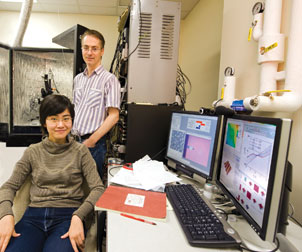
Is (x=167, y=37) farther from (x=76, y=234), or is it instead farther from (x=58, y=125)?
(x=76, y=234)

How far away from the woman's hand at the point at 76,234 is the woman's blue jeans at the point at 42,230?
17mm

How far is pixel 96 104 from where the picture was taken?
153 centimetres

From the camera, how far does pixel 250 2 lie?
140 centimetres

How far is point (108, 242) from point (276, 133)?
0.58 metres

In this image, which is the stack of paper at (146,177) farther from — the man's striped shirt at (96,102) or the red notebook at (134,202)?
the man's striped shirt at (96,102)

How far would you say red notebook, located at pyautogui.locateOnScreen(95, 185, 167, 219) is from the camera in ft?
2.66

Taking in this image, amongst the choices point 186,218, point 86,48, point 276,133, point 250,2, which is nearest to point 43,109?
point 86,48

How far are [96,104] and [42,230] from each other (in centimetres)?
86

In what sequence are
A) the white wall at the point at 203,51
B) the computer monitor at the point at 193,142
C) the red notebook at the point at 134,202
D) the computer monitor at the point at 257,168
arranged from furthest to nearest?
the white wall at the point at 203,51, the computer monitor at the point at 193,142, the red notebook at the point at 134,202, the computer monitor at the point at 257,168

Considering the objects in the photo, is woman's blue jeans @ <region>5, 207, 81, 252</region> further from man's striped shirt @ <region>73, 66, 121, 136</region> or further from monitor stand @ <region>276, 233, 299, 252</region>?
monitor stand @ <region>276, 233, 299, 252</region>

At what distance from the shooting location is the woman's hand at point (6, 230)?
0.83m

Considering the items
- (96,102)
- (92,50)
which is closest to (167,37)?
(92,50)

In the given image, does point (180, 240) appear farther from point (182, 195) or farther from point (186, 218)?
point (182, 195)

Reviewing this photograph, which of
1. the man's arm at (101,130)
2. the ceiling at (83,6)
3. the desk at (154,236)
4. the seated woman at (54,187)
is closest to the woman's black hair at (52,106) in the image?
the seated woman at (54,187)
